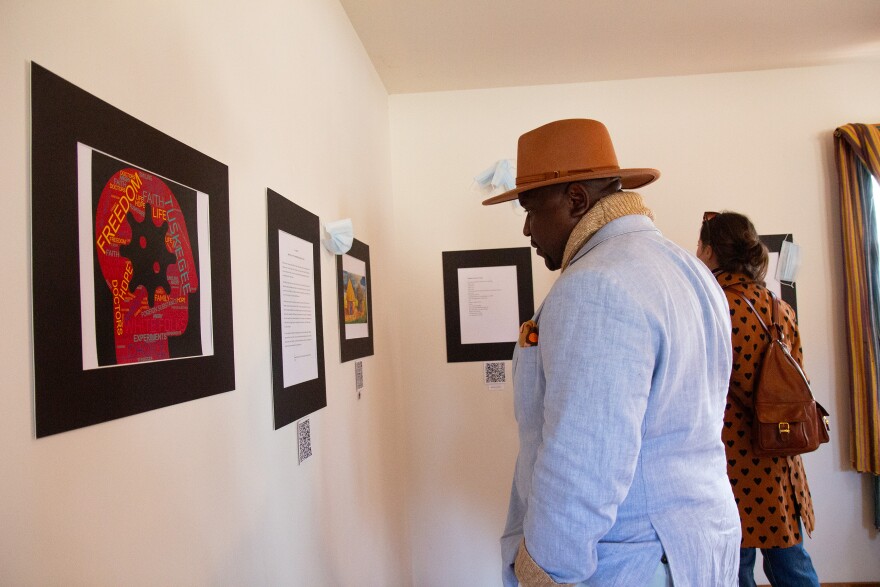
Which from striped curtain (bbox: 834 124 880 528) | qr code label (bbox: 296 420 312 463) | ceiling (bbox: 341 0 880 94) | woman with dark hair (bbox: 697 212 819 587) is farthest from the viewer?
striped curtain (bbox: 834 124 880 528)

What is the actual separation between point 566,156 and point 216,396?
0.86 meters

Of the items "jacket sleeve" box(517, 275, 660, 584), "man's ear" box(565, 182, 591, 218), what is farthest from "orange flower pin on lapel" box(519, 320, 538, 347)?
"man's ear" box(565, 182, 591, 218)

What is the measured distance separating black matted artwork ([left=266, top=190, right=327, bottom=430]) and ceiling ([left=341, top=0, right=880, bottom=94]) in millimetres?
1140

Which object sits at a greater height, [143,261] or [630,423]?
[143,261]

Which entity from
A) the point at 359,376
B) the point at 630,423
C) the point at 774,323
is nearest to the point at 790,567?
the point at 774,323

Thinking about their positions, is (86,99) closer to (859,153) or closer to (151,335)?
(151,335)

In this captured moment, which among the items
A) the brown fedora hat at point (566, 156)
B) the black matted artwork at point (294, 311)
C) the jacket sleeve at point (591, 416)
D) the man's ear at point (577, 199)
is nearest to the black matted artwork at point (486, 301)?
the black matted artwork at point (294, 311)

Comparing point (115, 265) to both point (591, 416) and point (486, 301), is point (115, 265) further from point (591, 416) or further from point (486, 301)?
point (486, 301)

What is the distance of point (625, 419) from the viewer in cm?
97

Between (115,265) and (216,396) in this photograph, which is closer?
(115,265)

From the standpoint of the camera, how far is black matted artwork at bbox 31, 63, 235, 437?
726 millimetres

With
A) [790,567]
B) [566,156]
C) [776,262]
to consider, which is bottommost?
[790,567]

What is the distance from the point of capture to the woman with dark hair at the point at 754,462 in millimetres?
1932

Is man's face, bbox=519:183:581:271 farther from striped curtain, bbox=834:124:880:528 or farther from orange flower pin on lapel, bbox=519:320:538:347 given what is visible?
striped curtain, bbox=834:124:880:528
